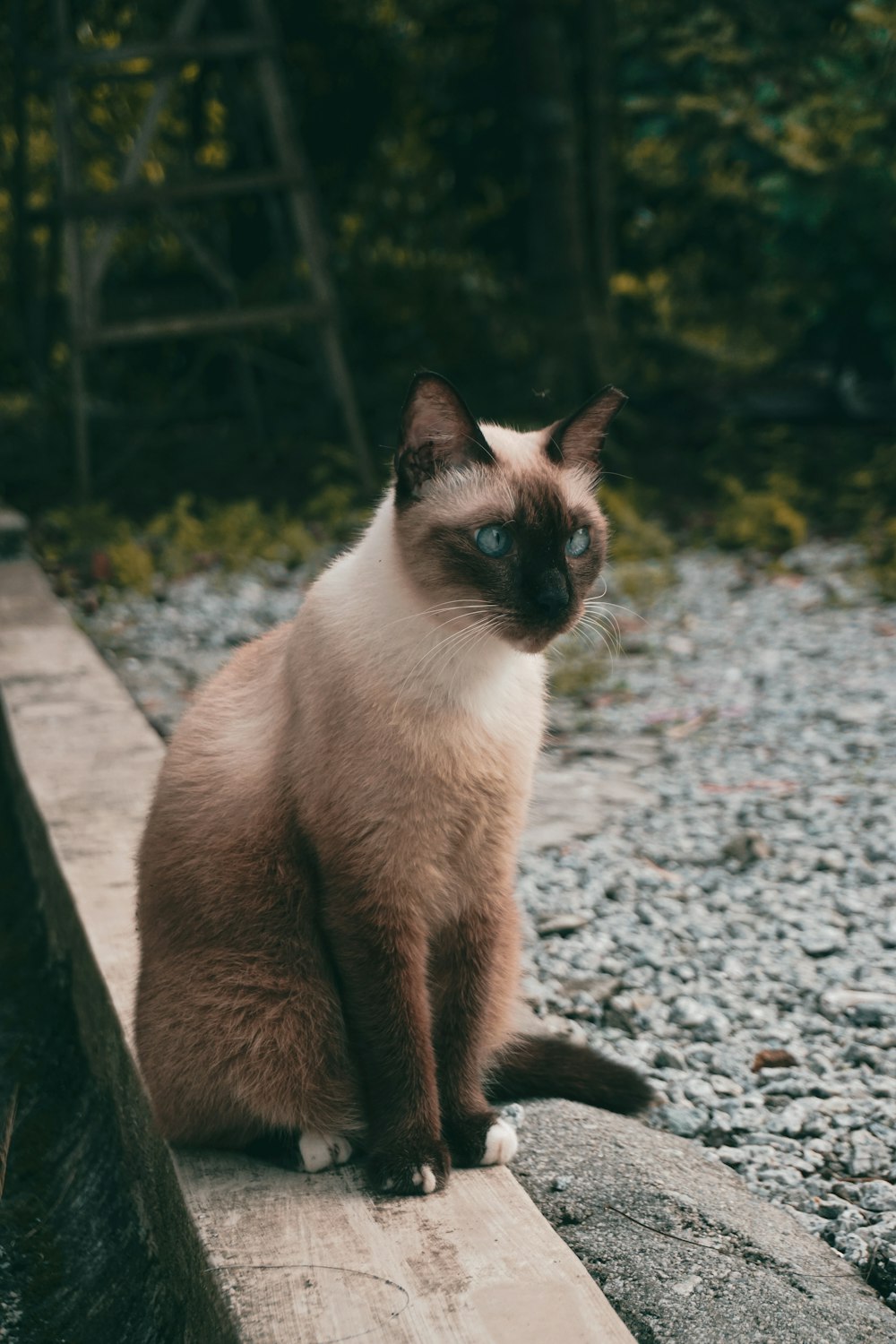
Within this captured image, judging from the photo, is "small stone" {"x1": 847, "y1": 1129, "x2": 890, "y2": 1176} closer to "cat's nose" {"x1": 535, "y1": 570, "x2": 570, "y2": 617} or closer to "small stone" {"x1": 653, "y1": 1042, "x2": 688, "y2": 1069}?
"small stone" {"x1": 653, "y1": 1042, "x2": 688, "y2": 1069}

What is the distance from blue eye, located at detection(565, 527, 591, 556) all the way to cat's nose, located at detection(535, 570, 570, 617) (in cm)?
8

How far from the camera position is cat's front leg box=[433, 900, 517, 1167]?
1945 mm

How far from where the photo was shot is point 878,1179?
2125 millimetres

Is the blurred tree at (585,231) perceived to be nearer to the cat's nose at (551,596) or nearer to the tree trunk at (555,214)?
the tree trunk at (555,214)

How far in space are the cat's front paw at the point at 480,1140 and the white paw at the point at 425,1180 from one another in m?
0.11

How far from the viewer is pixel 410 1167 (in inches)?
70.7

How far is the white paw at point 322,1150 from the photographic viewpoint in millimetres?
1865

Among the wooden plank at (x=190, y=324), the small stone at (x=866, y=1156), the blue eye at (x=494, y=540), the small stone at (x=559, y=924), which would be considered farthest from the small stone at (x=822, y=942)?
the wooden plank at (x=190, y=324)

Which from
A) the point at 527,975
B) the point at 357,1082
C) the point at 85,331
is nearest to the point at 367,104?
the point at 85,331

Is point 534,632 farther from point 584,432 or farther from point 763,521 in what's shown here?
point 763,521

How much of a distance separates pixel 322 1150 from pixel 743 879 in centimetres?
166

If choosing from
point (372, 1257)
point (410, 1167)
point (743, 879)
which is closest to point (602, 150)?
point (743, 879)

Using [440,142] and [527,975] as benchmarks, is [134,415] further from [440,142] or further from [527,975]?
[527,975]

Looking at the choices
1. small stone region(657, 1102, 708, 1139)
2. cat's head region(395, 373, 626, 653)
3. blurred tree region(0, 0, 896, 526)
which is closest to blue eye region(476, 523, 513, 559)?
cat's head region(395, 373, 626, 653)
